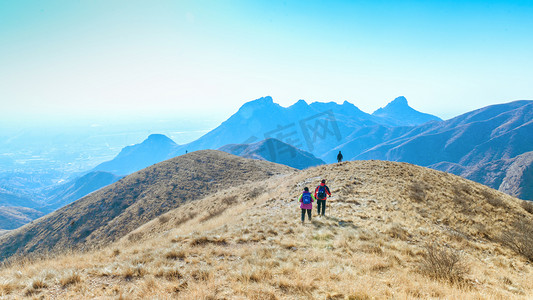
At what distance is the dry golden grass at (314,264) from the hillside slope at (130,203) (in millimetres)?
35275

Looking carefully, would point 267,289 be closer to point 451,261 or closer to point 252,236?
point 252,236

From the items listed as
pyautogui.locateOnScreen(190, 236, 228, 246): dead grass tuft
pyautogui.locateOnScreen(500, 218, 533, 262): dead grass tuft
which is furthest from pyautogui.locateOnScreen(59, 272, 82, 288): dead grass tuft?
pyautogui.locateOnScreen(500, 218, 533, 262): dead grass tuft

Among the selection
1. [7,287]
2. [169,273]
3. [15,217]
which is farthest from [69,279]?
[15,217]

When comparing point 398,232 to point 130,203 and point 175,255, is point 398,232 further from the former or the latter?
point 130,203

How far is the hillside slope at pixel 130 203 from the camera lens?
40875mm

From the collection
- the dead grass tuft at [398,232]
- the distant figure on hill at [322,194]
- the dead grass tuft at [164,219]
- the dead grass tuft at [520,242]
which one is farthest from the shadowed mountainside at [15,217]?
the dead grass tuft at [520,242]

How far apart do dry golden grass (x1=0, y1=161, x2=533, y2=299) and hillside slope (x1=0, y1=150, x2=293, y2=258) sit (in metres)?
35.3

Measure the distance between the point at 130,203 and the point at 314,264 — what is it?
176ft

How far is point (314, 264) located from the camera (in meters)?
7.27

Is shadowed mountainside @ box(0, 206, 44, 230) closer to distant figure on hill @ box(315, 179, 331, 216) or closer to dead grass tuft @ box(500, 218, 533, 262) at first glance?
distant figure on hill @ box(315, 179, 331, 216)

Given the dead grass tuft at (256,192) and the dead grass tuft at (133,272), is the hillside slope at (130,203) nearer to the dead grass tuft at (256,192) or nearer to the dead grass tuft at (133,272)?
the dead grass tuft at (256,192)

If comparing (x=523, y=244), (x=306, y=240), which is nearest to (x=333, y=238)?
(x=306, y=240)

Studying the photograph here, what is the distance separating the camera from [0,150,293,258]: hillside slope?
1609 inches

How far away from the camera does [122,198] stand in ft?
171
